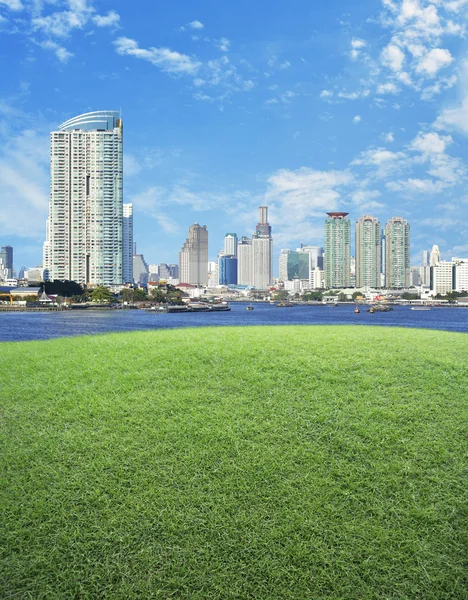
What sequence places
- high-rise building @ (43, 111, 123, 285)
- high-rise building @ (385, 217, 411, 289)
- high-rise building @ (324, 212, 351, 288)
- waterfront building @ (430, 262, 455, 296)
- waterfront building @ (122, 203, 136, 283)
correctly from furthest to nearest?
1. high-rise building @ (324, 212, 351, 288)
2. high-rise building @ (385, 217, 411, 289)
3. waterfront building @ (430, 262, 455, 296)
4. waterfront building @ (122, 203, 136, 283)
5. high-rise building @ (43, 111, 123, 285)

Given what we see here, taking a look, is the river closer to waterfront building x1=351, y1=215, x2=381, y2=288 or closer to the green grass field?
the green grass field

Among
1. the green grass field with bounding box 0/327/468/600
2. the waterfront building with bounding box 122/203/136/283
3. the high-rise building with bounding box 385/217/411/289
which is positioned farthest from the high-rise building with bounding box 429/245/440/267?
the green grass field with bounding box 0/327/468/600

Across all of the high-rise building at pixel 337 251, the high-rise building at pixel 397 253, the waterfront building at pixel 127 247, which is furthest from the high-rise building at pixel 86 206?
the high-rise building at pixel 397 253

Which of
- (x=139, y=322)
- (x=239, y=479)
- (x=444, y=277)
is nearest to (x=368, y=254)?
(x=444, y=277)

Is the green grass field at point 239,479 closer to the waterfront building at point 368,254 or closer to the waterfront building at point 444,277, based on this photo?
the waterfront building at point 444,277

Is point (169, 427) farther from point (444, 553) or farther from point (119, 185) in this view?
point (119, 185)

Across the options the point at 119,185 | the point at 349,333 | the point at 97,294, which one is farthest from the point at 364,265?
the point at 349,333
